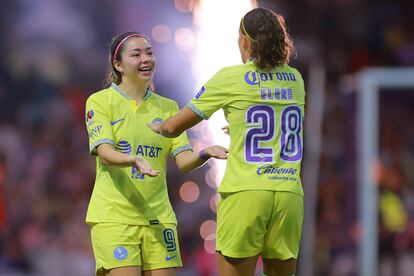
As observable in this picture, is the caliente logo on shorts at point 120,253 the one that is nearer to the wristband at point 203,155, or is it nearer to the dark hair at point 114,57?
the wristband at point 203,155

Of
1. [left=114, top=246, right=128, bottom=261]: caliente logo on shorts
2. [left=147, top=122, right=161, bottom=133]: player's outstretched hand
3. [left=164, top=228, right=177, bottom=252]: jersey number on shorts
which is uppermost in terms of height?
[left=147, top=122, right=161, bottom=133]: player's outstretched hand

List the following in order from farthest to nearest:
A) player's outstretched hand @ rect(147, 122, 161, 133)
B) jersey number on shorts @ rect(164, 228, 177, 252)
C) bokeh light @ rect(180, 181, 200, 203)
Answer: bokeh light @ rect(180, 181, 200, 203) → jersey number on shorts @ rect(164, 228, 177, 252) → player's outstretched hand @ rect(147, 122, 161, 133)

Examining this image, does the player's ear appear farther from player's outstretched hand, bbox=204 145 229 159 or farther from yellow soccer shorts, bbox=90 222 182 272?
yellow soccer shorts, bbox=90 222 182 272

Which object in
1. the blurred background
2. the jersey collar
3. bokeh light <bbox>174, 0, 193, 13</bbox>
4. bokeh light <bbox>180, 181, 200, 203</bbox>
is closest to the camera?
the jersey collar

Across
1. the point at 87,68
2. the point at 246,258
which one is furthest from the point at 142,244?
the point at 87,68

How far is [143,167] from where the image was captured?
635 cm

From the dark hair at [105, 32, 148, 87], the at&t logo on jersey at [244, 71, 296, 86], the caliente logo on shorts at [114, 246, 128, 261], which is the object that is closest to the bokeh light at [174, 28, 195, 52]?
the dark hair at [105, 32, 148, 87]

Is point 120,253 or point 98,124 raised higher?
point 98,124

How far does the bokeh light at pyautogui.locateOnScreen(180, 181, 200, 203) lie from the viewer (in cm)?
1447

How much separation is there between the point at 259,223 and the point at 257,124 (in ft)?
1.78

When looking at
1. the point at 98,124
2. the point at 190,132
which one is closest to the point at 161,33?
the point at 190,132

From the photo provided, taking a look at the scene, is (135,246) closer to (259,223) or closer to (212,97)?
(259,223)

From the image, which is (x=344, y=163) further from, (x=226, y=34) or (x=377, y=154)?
(x=226, y=34)

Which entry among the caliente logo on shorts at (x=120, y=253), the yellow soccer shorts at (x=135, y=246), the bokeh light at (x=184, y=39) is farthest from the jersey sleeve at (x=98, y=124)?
the bokeh light at (x=184, y=39)
